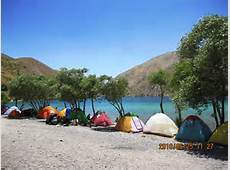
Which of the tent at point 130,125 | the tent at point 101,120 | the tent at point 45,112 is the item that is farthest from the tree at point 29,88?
the tent at point 130,125

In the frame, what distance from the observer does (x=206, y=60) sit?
15602 mm

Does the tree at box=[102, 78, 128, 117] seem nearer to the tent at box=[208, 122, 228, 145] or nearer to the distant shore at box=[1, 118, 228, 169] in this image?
the distant shore at box=[1, 118, 228, 169]

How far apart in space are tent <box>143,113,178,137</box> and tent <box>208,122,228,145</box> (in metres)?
4.58

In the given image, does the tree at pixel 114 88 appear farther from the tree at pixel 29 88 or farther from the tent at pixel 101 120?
the tree at pixel 29 88

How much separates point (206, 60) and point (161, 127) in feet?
27.6

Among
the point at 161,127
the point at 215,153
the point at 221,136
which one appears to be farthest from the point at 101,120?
the point at 215,153

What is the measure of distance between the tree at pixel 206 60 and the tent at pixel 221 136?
159 cm

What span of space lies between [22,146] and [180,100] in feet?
29.4

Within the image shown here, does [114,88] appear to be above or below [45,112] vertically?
above

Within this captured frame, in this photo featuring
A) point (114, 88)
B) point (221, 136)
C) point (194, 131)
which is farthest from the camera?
point (114, 88)

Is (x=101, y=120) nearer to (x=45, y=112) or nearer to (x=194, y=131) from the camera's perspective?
(x=194, y=131)

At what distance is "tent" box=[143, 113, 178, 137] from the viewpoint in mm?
22375

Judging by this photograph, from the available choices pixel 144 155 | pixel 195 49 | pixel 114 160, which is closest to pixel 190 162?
pixel 144 155

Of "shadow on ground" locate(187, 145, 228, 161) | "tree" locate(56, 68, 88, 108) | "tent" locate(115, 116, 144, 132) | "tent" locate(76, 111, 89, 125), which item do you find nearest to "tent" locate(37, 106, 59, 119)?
"tree" locate(56, 68, 88, 108)
